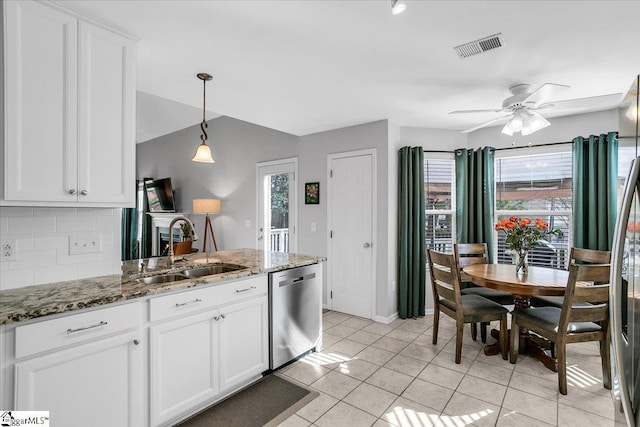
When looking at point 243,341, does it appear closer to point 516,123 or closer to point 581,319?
point 581,319

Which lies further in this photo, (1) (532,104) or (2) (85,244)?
(1) (532,104)

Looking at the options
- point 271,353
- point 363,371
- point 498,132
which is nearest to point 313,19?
point 271,353

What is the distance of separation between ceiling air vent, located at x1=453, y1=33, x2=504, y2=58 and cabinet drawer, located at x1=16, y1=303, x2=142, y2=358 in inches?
104

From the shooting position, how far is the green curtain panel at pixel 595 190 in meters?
3.37

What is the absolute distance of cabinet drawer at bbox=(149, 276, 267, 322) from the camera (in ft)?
6.15

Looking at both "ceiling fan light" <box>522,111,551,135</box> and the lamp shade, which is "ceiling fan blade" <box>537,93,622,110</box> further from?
the lamp shade

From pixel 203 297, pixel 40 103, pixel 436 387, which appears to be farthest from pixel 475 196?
pixel 40 103

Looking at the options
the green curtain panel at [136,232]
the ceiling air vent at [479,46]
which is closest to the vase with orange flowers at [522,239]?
the ceiling air vent at [479,46]

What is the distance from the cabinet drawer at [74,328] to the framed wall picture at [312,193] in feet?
9.86

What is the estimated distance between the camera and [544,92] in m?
2.57

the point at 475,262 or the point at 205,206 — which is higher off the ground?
the point at 205,206

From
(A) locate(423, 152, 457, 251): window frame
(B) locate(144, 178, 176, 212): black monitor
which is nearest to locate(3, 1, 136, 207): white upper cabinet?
(A) locate(423, 152, 457, 251): window frame

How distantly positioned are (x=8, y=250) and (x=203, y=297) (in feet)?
3.57

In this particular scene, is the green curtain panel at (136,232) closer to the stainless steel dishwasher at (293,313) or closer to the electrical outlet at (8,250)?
the stainless steel dishwasher at (293,313)
